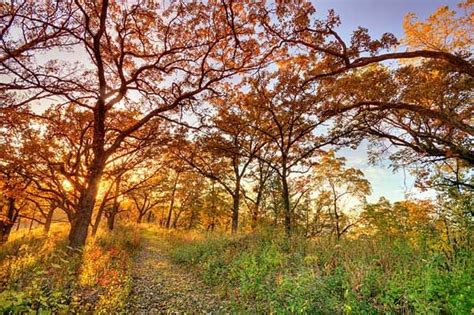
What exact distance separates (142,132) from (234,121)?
492 centimetres

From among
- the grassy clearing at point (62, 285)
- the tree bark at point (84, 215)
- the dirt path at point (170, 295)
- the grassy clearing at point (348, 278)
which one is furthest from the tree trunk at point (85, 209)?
the grassy clearing at point (348, 278)

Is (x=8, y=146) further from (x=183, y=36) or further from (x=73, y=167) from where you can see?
(x=183, y=36)

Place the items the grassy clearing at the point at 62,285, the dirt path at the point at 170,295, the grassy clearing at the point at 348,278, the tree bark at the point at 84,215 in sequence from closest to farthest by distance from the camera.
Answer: the grassy clearing at the point at 348,278 → the grassy clearing at the point at 62,285 → the dirt path at the point at 170,295 → the tree bark at the point at 84,215

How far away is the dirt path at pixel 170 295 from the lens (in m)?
5.84

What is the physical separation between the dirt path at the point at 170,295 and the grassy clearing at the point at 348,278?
49cm

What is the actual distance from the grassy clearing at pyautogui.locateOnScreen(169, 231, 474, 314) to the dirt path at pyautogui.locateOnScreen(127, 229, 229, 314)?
0.49 meters

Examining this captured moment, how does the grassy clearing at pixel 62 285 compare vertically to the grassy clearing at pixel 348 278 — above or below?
below

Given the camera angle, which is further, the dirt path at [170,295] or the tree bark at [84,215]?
the tree bark at [84,215]

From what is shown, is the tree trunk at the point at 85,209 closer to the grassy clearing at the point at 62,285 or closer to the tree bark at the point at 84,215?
the tree bark at the point at 84,215

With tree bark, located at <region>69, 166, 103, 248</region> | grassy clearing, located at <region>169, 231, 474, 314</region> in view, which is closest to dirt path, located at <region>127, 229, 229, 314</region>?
grassy clearing, located at <region>169, 231, 474, 314</region>

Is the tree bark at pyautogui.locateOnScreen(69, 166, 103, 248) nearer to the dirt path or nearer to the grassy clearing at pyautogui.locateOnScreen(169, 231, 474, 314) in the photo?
the dirt path

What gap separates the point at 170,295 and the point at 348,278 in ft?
15.8

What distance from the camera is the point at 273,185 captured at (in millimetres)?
16422

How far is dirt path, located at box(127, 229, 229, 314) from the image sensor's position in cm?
584
